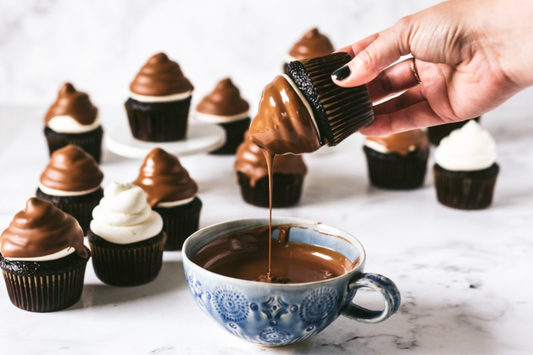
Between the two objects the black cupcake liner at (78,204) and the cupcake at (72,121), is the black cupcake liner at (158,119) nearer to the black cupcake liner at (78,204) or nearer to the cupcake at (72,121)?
the cupcake at (72,121)

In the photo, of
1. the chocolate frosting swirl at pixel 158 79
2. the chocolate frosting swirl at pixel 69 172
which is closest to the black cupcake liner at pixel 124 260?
the chocolate frosting swirl at pixel 69 172

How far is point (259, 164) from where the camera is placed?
2.91 metres

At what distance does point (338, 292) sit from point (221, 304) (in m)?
0.26

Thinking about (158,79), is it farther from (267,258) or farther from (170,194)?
(267,258)

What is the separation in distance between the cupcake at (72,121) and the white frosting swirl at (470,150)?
1351 mm

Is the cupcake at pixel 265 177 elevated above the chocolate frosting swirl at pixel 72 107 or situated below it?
below

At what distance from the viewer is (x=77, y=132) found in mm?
3217

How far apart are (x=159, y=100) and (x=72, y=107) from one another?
14.5 inches

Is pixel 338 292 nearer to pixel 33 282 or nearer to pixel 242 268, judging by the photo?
pixel 242 268

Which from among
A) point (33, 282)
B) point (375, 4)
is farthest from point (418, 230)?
point (375, 4)

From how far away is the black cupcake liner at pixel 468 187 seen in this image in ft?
9.45

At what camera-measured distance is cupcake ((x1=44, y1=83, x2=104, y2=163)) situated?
3.18 metres

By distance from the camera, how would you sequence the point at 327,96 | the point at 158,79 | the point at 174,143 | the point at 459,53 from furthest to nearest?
the point at 174,143, the point at 158,79, the point at 459,53, the point at 327,96

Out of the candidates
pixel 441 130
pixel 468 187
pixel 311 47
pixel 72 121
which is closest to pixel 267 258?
pixel 468 187
